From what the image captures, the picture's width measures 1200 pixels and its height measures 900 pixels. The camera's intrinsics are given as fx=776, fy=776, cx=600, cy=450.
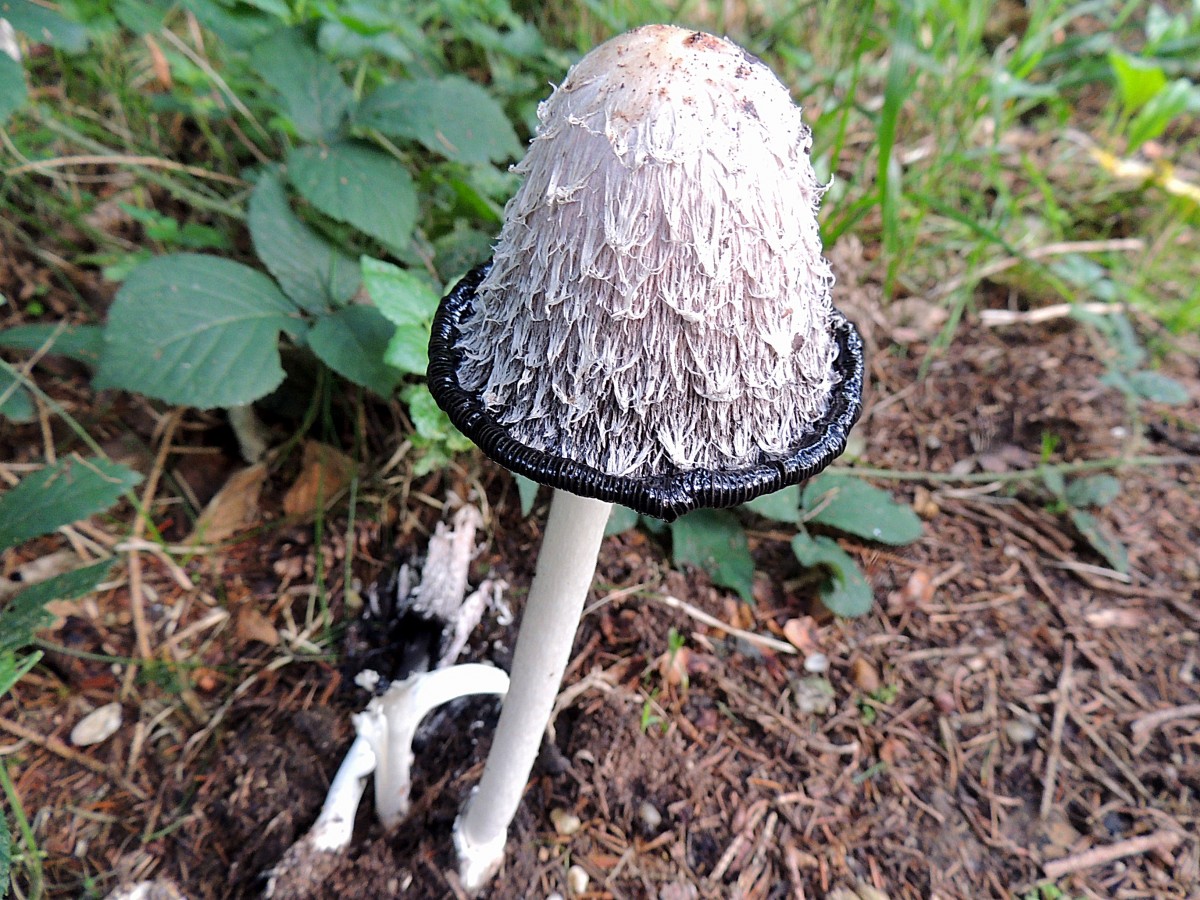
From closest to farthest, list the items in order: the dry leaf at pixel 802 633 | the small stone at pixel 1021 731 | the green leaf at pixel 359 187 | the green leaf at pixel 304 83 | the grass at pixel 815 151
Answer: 1. the green leaf at pixel 359 187
2. the green leaf at pixel 304 83
3. the small stone at pixel 1021 731
4. the dry leaf at pixel 802 633
5. the grass at pixel 815 151

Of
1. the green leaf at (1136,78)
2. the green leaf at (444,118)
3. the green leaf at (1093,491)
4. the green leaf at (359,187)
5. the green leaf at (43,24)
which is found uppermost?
the green leaf at (1136,78)

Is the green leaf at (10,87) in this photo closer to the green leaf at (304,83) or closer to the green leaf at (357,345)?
the green leaf at (304,83)

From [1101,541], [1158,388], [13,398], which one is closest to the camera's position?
[13,398]

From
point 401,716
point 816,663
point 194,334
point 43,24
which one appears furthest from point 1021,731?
point 43,24

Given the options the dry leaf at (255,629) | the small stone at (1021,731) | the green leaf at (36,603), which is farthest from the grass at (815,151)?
the small stone at (1021,731)

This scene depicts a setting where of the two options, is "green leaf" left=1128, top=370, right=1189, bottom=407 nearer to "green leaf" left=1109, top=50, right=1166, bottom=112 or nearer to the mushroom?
"green leaf" left=1109, top=50, right=1166, bottom=112

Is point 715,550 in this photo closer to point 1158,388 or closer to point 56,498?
point 56,498

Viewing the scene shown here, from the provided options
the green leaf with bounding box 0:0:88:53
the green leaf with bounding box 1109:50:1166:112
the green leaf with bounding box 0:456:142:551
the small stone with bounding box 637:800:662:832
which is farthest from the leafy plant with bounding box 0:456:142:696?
the green leaf with bounding box 1109:50:1166:112
